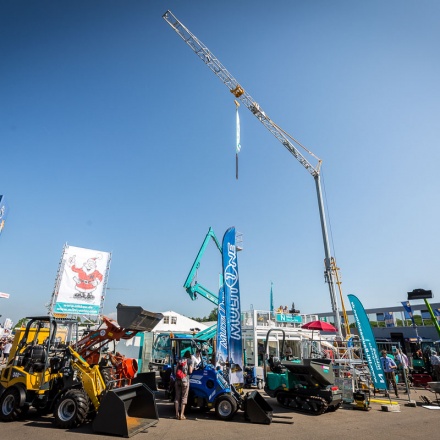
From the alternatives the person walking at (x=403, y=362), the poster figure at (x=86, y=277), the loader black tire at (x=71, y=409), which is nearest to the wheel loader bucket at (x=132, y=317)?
the loader black tire at (x=71, y=409)

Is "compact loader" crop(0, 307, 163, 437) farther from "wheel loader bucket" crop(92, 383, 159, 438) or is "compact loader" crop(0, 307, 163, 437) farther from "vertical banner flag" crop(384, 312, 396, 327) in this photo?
"vertical banner flag" crop(384, 312, 396, 327)

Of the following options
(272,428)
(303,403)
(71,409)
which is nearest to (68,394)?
(71,409)

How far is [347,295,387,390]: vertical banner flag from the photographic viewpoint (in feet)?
36.7

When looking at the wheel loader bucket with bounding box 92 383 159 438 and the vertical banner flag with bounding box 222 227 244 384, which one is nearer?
the wheel loader bucket with bounding box 92 383 159 438

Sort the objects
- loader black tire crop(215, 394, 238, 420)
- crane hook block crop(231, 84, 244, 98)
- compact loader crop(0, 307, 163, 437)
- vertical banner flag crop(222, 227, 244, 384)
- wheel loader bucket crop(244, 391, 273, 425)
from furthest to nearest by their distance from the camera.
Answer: crane hook block crop(231, 84, 244, 98) → vertical banner flag crop(222, 227, 244, 384) → loader black tire crop(215, 394, 238, 420) → wheel loader bucket crop(244, 391, 273, 425) → compact loader crop(0, 307, 163, 437)

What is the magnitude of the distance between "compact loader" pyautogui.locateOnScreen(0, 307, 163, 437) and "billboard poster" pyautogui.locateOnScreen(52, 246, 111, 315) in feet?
58.4

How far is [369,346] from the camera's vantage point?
1155 centimetres

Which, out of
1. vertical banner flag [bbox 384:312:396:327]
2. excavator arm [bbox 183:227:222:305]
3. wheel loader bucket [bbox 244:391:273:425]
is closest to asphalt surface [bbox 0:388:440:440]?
wheel loader bucket [bbox 244:391:273:425]

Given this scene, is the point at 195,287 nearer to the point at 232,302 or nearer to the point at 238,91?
the point at 232,302

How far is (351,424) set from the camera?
7.53 m

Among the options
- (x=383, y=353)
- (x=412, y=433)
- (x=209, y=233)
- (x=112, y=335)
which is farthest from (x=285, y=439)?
(x=209, y=233)

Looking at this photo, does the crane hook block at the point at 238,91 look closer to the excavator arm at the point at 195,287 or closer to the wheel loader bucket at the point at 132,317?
the excavator arm at the point at 195,287

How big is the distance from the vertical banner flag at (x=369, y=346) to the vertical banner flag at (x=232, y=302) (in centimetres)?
489

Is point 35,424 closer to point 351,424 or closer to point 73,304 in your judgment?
point 351,424
